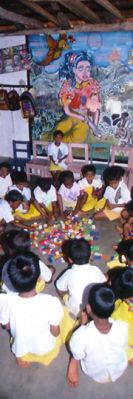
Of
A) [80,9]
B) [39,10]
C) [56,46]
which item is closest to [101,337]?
[80,9]

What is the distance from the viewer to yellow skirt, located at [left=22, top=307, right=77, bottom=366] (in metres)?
3.41

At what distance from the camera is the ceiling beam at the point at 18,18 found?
5.82 m

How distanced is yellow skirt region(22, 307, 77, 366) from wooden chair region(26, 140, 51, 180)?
13.0 feet

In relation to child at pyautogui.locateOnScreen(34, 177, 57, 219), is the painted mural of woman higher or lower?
higher

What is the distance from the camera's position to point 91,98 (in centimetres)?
727

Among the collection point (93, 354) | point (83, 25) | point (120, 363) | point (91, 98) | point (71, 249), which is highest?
point (83, 25)

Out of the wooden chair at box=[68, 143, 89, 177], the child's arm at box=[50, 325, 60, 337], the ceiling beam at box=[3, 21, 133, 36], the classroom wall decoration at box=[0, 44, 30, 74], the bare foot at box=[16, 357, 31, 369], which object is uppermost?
the ceiling beam at box=[3, 21, 133, 36]

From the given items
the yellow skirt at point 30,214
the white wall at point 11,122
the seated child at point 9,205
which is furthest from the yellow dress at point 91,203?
the white wall at point 11,122

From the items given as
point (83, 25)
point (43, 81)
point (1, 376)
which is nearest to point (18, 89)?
point (43, 81)

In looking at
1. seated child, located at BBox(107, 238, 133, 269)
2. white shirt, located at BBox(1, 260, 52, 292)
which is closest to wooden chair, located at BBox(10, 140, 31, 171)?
seated child, located at BBox(107, 238, 133, 269)

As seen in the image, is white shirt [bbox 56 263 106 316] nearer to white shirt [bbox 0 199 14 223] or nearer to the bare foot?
the bare foot

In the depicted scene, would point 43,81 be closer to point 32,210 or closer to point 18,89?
point 18,89

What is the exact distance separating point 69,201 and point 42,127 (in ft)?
7.72

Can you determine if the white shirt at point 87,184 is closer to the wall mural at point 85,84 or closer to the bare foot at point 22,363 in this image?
the wall mural at point 85,84
